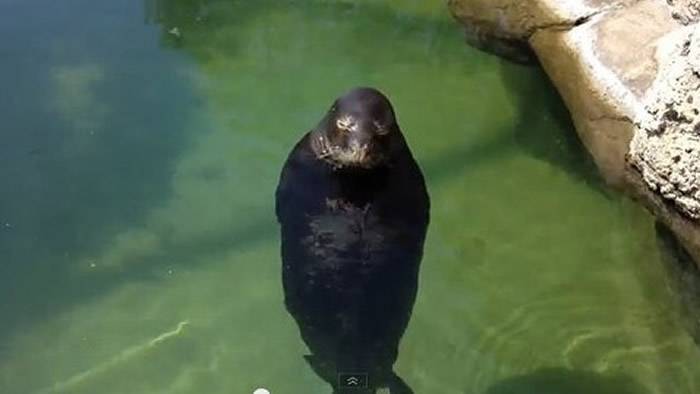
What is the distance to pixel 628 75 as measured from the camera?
5.88m

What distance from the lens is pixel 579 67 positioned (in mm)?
6078

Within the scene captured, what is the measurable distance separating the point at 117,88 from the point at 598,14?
8.17 feet

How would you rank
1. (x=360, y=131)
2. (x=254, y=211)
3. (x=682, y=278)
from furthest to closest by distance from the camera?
(x=254, y=211) < (x=682, y=278) < (x=360, y=131)

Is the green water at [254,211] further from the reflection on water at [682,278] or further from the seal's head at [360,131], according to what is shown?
the seal's head at [360,131]

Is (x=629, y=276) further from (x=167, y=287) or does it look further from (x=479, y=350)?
(x=167, y=287)

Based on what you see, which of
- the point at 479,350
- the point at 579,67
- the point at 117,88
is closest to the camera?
the point at 479,350

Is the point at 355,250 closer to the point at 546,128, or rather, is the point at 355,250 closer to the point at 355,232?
→ the point at 355,232

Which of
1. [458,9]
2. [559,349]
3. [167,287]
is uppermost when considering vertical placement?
[458,9]

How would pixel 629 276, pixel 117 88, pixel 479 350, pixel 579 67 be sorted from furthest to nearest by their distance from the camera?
pixel 117 88 < pixel 579 67 < pixel 629 276 < pixel 479 350

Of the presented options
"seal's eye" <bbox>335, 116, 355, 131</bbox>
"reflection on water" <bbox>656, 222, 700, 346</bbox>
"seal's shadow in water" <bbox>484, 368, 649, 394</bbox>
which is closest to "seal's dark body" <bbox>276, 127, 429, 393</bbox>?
"seal's eye" <bbox>335, 116, 355, 131</bbox>

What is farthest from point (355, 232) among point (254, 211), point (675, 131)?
point (675, 131)

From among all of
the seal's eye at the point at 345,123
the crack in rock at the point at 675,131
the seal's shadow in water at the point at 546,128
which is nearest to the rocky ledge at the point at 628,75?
the crack in rock at the point at 675,131

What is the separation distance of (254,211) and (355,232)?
1.57 m

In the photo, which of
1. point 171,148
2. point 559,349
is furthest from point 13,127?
point 559,349
